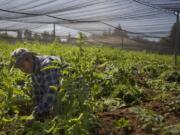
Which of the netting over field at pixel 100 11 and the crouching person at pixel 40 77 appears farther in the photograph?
the netting over field at pixel 100 11

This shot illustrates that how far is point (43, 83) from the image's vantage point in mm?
3133

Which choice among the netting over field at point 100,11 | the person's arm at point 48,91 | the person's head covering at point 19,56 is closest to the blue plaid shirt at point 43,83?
the person's arm at point 48,91

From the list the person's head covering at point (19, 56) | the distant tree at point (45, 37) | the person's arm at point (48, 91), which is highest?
the person's head covering at point (19, 56)

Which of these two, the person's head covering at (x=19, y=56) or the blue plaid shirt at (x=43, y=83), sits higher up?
the person's head covering at (x=19, y=56)

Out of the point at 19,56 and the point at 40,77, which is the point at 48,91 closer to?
the point at 40,77

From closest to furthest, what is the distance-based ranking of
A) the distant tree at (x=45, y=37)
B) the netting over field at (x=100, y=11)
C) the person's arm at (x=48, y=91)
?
1. the person's arm at (x=48, y=91)
2. the netting over field at (x=100, y=11)
3. the distant tree at (x=45, y=37)

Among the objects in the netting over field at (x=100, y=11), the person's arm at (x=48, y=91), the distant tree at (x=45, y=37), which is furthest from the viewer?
the distant tree at (x=45, y=37)

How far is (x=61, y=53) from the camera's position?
15.7 feet

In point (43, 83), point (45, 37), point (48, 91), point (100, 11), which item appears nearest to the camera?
point (48, 91)

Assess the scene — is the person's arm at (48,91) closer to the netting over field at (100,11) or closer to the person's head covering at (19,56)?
the person's head covering at (19,56)

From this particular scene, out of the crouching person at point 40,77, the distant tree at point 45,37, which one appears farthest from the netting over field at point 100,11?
the crouching person at point 40,77

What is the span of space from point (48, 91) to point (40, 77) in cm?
22

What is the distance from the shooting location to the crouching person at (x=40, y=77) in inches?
117

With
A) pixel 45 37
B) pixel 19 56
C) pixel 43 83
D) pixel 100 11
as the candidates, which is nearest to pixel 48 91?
pixel 43 83
